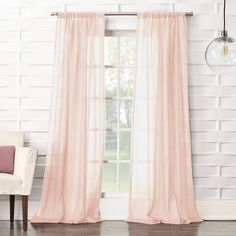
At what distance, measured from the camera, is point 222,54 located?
12.7 feet

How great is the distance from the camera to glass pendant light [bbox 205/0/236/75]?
380 cm

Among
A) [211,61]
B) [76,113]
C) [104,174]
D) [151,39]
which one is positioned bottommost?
[104,174]

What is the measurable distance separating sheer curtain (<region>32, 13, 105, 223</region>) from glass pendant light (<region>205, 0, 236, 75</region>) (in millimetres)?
1462

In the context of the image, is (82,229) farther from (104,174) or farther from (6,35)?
(6,35)

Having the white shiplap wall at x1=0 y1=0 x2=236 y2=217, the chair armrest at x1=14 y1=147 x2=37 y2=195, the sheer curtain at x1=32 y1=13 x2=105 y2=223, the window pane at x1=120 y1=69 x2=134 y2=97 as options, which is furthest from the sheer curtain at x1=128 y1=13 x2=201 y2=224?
the chair armrest at x1=14 y1=147 x2=37 y2=195

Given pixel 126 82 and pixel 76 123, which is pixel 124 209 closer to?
pixel 76 123

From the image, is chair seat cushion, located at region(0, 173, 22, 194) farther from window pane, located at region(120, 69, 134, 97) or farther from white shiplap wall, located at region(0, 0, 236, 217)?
window pane, located at region(120, 69, 134, 97)

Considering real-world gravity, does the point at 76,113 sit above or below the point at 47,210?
above

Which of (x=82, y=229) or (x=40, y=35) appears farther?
(x=40, y=35)

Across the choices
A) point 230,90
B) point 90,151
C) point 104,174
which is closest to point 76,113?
point 90,151

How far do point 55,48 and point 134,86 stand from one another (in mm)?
873

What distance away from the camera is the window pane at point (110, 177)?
17.6 feet

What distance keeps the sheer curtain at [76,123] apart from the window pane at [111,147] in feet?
0.89

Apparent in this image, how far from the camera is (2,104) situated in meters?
5.27
